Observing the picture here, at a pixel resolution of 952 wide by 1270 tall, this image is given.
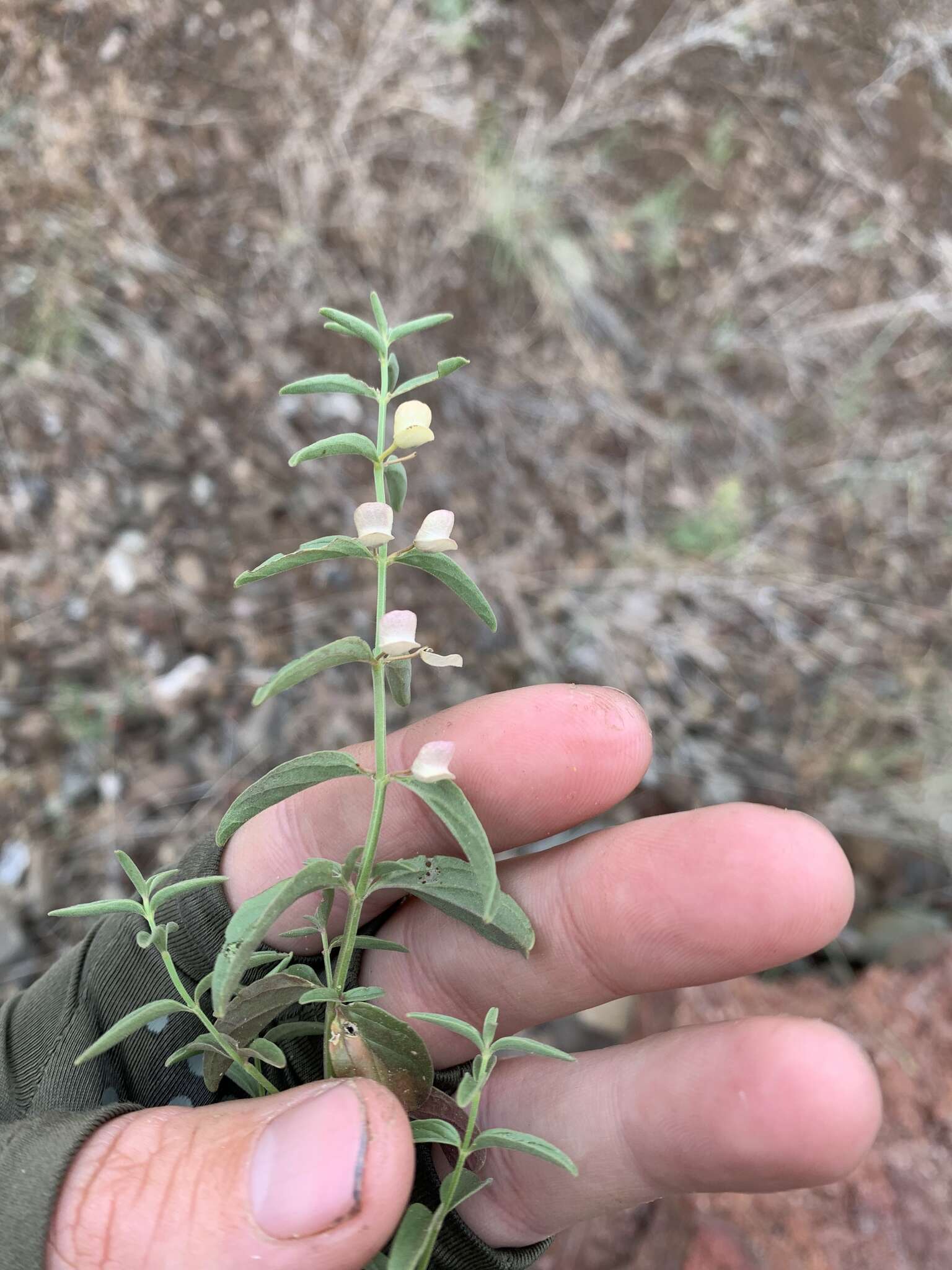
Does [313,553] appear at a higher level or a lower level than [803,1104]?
higher

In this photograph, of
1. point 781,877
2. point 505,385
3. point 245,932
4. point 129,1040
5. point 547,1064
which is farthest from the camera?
point 505,385

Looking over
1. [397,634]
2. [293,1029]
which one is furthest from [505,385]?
[293,1029]

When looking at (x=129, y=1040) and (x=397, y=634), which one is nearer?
(x=397, y=634)

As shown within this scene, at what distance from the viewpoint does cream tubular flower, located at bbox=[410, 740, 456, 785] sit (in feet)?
5.51

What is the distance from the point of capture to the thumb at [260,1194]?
59.4 inches

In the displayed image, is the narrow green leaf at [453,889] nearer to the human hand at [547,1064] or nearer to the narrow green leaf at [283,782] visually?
the narrow green leaf at [283,782]

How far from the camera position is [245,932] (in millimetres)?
1464

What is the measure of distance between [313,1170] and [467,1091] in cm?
26

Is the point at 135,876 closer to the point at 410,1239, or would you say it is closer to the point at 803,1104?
the point at 410,1239

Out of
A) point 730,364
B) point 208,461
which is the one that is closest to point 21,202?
point 208,461

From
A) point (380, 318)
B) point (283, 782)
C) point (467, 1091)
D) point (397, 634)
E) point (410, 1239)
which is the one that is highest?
point (380, 318)

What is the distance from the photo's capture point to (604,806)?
2170 mm

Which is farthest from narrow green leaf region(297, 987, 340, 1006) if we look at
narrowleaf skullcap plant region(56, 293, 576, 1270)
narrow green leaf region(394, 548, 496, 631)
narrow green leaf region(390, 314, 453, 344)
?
narrow green leaf region(390, 314, 453, 344)

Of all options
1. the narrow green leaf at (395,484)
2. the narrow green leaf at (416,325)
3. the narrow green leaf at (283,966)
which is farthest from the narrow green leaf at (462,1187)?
the narrow green leaf at (416,325)
